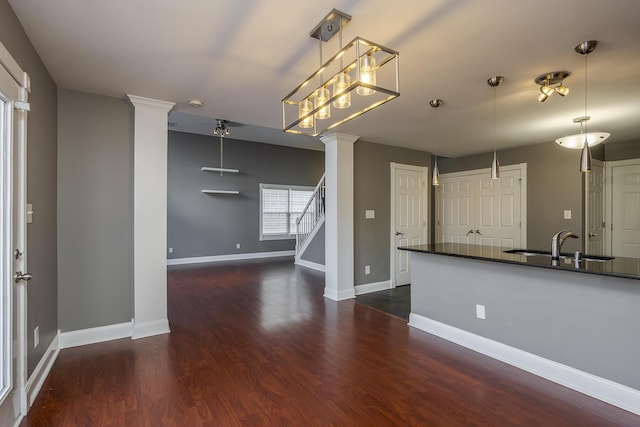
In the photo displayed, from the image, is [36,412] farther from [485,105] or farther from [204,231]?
[204,231]

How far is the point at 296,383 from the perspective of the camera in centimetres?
236

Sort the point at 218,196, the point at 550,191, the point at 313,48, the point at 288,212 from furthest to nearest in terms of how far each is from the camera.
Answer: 1. the point at 288,212
2. the point at 218,196
3. the point at 550,191
4. the point at 313,48

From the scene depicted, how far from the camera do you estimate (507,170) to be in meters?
5.73

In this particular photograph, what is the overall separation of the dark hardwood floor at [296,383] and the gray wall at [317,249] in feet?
10.2

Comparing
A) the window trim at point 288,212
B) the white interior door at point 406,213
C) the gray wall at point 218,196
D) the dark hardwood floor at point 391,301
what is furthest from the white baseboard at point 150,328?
the window trim at point 288,212

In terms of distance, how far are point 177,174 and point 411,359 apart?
657 centimetres

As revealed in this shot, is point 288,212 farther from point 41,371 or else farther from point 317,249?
point 41,371

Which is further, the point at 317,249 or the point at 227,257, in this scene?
the point at 227,257

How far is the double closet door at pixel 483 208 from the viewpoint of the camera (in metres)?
5.59

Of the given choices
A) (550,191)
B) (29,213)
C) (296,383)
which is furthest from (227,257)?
A: (550,191)

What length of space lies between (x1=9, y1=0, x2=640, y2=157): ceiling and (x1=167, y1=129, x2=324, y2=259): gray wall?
4.23 metres

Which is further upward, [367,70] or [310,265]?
[367,70]

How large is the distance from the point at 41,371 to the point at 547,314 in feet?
12.9

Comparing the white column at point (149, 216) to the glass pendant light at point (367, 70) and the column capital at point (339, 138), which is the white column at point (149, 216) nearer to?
the column capital at point (339, 138)
